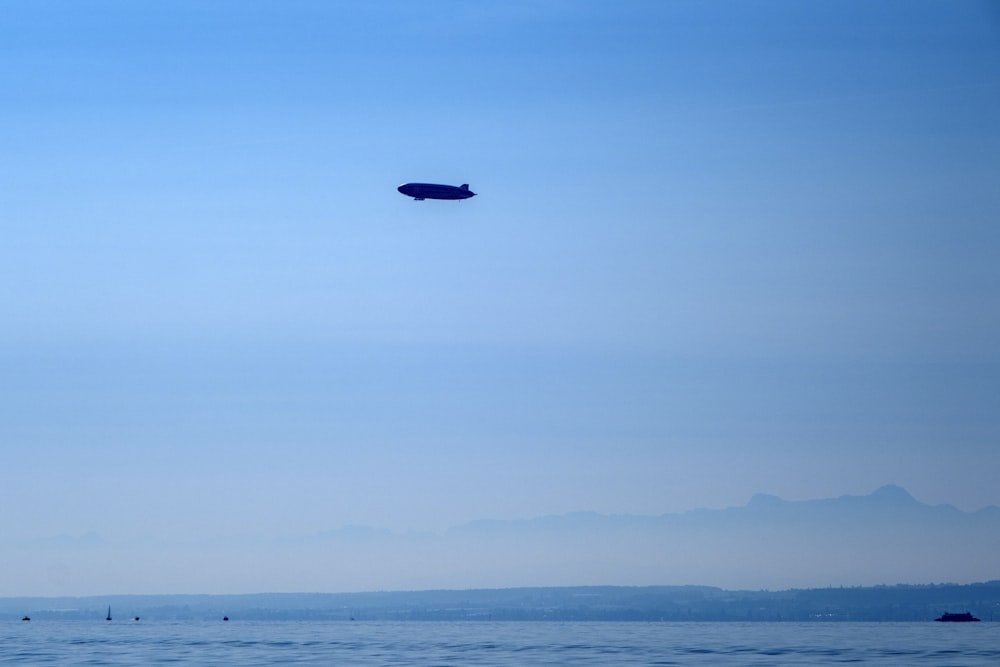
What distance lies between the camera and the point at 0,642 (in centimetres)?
17950

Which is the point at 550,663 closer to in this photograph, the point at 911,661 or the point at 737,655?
the point at 737,655

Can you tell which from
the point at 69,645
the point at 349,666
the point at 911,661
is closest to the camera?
the point at 349,666

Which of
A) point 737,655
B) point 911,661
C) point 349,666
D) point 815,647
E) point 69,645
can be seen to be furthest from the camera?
point 69,645

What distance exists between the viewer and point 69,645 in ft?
555

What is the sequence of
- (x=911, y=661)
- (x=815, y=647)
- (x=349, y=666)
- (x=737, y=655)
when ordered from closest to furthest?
(x=349, y=666)
(x=911, y=661)
(x=737, y=655)
(x=815, y=647)

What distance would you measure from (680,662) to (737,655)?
1465 centimetres

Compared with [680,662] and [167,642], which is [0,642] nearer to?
[167,642]

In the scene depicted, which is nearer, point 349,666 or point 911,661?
point 349,666

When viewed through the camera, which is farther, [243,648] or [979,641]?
[979,641]

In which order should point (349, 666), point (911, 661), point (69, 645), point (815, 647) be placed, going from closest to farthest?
point (349, 666) < point (911, 661) < point (815, 647) < point (69, 645)

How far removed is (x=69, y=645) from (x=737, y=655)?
96.9m

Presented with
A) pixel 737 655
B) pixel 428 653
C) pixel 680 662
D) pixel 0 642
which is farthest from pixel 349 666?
pixel 0 642

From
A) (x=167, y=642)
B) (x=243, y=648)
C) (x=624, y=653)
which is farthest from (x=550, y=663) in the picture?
(x=167, y=642)

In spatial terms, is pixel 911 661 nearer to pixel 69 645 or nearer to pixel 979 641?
pixel 979 641
